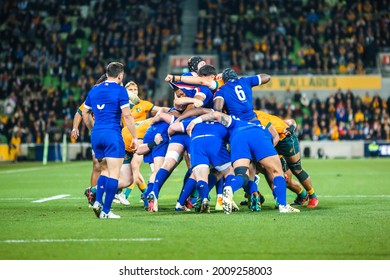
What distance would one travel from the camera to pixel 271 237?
9.18 meters

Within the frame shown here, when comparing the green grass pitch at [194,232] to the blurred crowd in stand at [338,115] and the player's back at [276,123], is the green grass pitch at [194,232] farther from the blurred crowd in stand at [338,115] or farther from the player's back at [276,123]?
the blurred crowd in stand at [338,115]

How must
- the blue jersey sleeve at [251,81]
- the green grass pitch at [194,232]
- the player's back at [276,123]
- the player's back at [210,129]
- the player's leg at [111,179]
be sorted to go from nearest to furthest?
the green grass pitch at [194,232]
the player's leg at [111,179]
the player's back at [210,129]
the blue jersey sleeve at [251,81]
the player's back at [276,123]

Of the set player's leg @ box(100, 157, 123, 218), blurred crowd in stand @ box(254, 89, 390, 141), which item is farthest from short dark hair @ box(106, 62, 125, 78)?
blurred crowd in stand @ box(254, 89, 390, 141)

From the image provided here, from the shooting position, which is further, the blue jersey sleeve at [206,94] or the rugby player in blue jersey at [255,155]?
the blue jersey sleeve at [206,94]

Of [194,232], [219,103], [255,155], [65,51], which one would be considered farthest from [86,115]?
[65,51]

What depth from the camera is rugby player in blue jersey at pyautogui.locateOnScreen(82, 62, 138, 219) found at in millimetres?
11516

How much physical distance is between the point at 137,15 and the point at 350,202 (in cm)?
3397

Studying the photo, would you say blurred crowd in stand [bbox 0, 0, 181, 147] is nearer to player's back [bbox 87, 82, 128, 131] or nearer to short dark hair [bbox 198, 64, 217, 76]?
short dark hair [bbox 198, 64, 217, 76]

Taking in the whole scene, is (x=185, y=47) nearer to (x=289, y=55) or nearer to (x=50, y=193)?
(x=289, y=55)

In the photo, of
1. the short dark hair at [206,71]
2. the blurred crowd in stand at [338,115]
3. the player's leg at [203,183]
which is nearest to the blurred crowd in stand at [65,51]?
the blurred crowd in stand at [338,115]

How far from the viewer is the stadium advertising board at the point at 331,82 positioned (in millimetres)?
41031

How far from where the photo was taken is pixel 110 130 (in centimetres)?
1159

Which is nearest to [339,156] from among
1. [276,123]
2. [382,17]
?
[382,17]

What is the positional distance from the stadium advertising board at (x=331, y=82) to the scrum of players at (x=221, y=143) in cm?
2783
